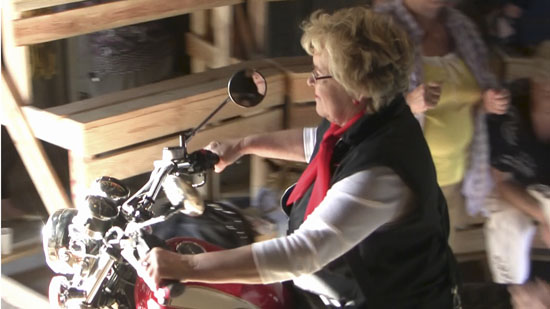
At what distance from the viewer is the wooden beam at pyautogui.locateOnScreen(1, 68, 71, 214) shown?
2.66 metres

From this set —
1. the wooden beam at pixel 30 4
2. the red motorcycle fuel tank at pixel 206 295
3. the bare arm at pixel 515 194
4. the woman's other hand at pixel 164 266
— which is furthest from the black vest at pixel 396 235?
the wooden beam at pixel 30 4

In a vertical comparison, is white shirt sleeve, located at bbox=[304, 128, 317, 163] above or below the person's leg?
above

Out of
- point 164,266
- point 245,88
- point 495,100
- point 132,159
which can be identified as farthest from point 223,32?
point 164,266

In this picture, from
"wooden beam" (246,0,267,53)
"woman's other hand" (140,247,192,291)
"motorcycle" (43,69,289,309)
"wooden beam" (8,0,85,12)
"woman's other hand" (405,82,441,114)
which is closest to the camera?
"woman's other hand" (140,247,192,291)

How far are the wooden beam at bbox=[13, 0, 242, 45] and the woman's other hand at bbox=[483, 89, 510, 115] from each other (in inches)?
43.7

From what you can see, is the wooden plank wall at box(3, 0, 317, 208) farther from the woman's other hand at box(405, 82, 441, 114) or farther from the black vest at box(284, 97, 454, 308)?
the black vest at box(284, 97, 454, 308)

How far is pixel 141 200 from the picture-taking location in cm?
169

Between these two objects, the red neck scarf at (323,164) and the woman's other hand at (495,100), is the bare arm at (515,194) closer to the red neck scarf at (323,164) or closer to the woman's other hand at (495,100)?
the woman's other hand at (495,100)

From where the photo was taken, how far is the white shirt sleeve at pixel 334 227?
1558mm

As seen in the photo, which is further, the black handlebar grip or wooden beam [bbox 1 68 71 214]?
wooden beam [bbox 1 68 71 214]

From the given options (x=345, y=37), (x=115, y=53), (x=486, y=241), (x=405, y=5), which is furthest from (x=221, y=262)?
(x=486, y=241)

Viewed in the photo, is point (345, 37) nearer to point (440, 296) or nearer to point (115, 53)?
point (440, 296)

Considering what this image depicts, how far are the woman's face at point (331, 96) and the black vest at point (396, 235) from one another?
51mm

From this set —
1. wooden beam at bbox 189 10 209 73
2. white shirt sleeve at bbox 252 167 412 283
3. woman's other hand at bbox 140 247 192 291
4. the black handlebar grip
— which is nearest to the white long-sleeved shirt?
white shirt sleeve at bbox 252 167 412 283
